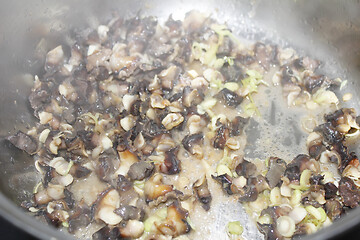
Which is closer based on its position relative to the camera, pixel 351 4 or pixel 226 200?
pixel 226 200

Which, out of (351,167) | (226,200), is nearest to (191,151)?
(226,200)

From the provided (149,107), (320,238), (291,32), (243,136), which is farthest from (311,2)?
(320,238)

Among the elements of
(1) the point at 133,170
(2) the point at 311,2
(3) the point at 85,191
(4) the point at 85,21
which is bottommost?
(3) the point at 85,191

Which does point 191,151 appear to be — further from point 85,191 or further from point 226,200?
point 85,191

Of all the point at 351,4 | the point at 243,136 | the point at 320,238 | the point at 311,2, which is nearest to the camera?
the point at 320,238

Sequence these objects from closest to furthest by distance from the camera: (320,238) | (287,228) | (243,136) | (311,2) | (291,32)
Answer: (320,238) → (287,228) → (243,136) → (311,2) → (291,32)

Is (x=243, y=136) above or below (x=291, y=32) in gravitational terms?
below

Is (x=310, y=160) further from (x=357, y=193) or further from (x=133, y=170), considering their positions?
(x=133, y=170)
